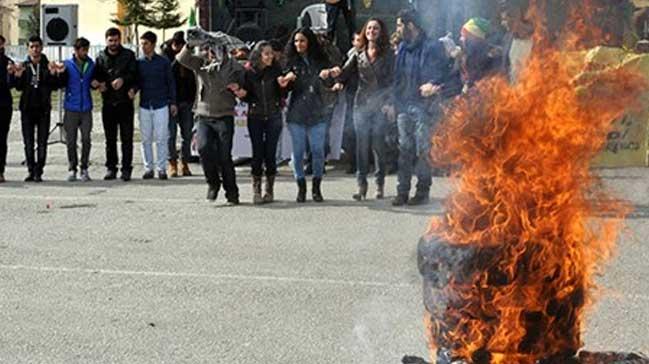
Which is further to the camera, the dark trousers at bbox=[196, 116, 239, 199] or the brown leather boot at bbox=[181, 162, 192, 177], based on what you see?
the brown leather boot at bbox=[181, 162, 192, 177]

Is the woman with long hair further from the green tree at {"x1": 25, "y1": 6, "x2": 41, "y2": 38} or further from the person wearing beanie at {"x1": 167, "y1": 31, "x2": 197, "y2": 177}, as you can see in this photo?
the green tree at {"x1": 25, "y1": 6, "x2": 41, "y2": 38}

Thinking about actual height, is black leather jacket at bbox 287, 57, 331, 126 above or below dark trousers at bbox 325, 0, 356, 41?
below

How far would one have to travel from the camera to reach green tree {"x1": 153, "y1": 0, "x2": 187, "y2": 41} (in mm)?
53875

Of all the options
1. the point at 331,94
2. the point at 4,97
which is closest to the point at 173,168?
the point at 4,97

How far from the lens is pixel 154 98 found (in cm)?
1371

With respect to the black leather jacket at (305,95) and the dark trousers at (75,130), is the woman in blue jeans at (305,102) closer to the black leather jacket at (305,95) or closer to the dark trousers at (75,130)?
the black leather jacket at (305,95)

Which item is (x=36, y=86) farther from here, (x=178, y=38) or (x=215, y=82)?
(x=215, y=82)

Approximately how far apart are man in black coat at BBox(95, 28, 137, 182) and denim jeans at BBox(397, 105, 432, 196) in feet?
12.7

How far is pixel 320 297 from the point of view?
7363mm

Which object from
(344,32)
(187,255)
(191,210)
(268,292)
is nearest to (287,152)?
(344,32)

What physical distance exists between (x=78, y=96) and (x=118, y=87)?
0.62m

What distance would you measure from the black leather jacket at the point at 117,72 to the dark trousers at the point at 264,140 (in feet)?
8.25

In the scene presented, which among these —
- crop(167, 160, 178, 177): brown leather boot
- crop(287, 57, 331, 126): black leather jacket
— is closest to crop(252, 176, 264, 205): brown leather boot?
crop(287, 57, 331, 126): black leather jacket

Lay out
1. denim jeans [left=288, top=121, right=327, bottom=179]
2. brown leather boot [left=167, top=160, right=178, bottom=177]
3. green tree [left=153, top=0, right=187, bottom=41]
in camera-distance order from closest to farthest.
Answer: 1. denim jeans [left=288, top=121, right=327, bottom=179]
2. brown leather boot [left=167, top=160, right=178, bottom=177]
3. green tree [left=153, top=0, right=187, bottom=41]
